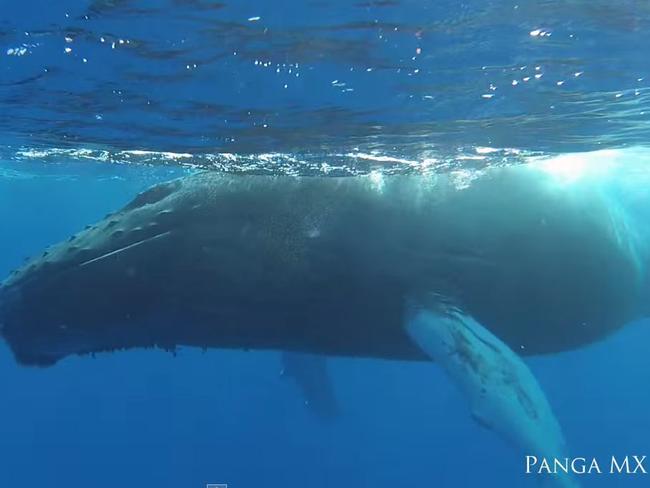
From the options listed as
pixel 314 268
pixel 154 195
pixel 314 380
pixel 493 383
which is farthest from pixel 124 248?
pixel 314 380

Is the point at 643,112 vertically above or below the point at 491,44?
below

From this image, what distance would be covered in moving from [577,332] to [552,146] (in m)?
5.31

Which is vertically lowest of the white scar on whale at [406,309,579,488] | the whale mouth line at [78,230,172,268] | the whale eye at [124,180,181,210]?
the white scar on whale at [406,309,579,488]

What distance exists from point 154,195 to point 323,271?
3.04 meters

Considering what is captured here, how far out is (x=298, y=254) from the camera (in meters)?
10.1

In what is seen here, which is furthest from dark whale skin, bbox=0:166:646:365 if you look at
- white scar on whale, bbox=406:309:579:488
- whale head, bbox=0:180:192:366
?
white scar on whale, bbox=406:309:579:488

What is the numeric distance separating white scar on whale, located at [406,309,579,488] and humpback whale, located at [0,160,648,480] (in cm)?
5

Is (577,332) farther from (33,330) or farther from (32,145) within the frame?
(32,145)

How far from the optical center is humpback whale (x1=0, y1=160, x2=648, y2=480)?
9.75 meters

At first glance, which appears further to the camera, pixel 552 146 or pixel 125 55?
pixel 552 146

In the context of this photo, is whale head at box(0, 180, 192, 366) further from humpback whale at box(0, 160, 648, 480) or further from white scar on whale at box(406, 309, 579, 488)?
white scar on whale at box(406, 309, 579, 488)

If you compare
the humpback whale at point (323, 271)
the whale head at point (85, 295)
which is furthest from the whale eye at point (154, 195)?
the whale head at point (85, 295)

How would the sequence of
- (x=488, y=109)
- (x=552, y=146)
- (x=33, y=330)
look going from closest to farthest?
(x=33, y=330)
(x=488, y=109)
(x=552, y=146)

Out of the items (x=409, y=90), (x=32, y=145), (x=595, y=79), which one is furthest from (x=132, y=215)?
(x=32, y=145)
